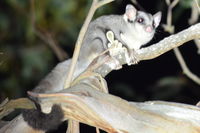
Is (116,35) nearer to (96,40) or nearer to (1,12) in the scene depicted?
(96,40)

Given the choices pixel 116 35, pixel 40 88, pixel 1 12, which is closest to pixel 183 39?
pixel 40 88

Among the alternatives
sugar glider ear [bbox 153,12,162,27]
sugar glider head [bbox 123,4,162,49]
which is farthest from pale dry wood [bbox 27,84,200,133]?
sugar glider ear [bbox 153,12,162,27]

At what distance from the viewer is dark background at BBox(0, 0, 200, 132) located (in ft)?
19.5

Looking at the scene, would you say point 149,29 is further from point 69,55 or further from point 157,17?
point 69,55

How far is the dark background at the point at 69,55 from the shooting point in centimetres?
595

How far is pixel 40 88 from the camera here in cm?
281

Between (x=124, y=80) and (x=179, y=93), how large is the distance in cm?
91

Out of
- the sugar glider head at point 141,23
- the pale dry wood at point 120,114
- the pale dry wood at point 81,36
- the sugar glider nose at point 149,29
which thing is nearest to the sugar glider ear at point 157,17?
the sugar glider head at point 141,23

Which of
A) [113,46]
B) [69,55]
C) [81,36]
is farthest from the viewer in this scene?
[69,55]

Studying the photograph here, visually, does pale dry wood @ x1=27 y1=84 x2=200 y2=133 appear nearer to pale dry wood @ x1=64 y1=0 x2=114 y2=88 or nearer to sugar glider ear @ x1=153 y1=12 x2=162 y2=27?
pale dry wood @ x1=64 y1=0 x2=114 y2=88

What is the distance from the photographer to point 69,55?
6480 millimetres

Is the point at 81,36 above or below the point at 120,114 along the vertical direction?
above

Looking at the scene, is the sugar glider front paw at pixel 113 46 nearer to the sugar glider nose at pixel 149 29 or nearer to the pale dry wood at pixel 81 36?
the pale dry wood at pixel 81 36

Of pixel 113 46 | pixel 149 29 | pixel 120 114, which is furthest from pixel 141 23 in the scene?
pixel 120 114
